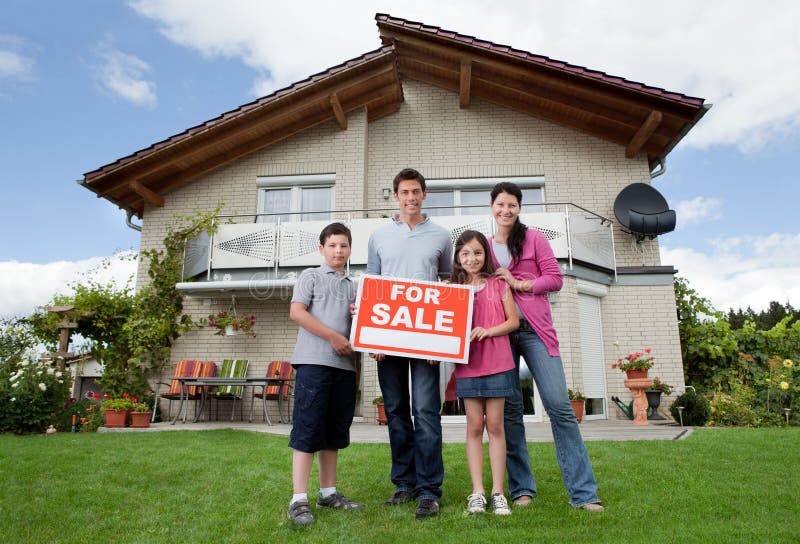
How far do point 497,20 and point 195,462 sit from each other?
38.2 feet

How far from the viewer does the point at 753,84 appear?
503 inches

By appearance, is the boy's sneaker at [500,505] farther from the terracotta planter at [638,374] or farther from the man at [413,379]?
the terracotta planter at [638,374]

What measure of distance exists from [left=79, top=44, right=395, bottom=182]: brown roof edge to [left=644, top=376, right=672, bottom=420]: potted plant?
278 inches

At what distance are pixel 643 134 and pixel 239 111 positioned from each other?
23.5ft

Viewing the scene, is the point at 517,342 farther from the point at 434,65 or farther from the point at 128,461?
the point at 434,65

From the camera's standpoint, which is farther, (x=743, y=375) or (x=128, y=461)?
(x=743, y=375)

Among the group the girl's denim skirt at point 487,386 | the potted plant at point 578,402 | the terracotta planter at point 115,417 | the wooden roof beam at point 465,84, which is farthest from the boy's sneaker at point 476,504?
the wooden roof beam at point 465,84

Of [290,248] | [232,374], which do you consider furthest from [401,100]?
[232,374]

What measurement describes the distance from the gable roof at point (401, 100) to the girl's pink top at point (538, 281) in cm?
769

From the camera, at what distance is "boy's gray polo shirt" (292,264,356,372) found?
3.08 meters

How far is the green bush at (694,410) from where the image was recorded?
7.75 m

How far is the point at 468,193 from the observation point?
1101 cm

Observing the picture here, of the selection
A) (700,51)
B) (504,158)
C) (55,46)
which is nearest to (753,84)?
(700,51)

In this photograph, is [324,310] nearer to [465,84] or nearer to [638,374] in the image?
[638,374]
